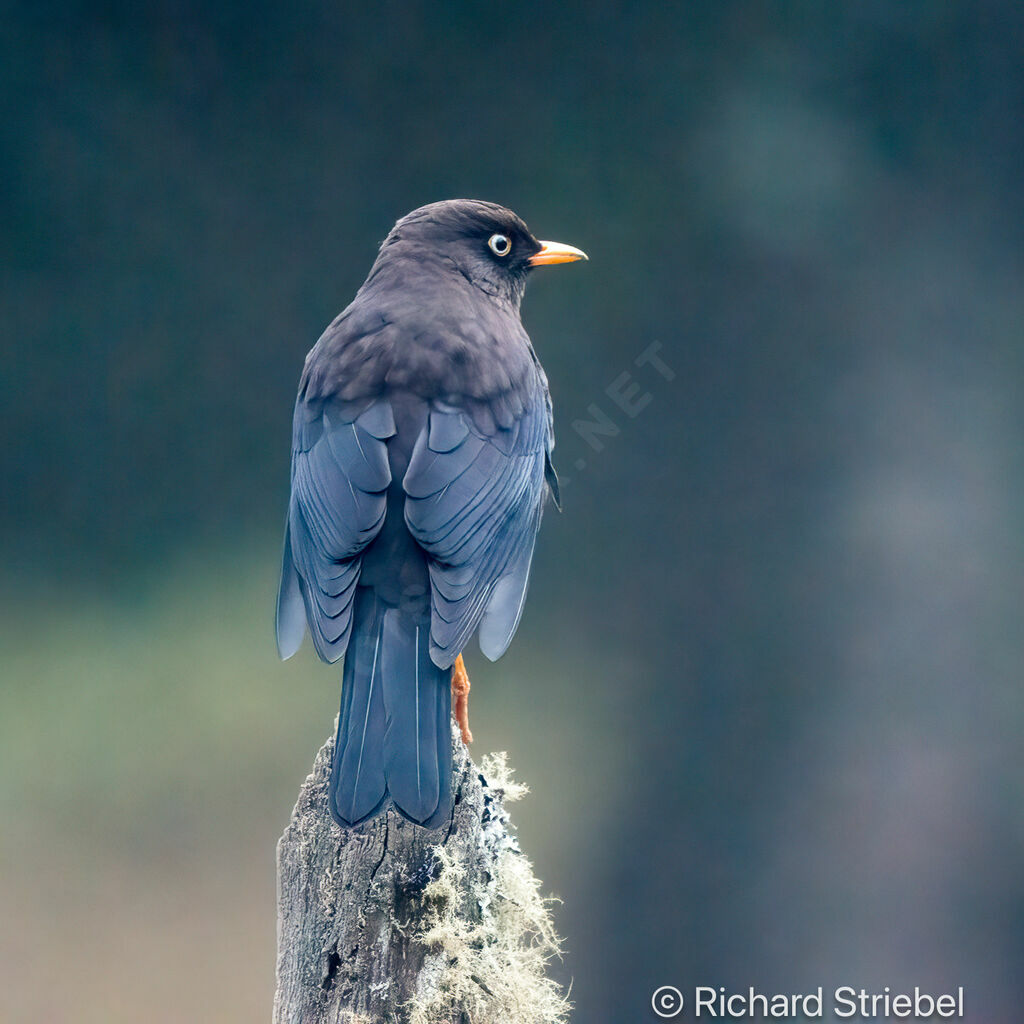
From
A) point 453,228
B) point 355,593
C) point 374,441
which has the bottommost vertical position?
point 355,593

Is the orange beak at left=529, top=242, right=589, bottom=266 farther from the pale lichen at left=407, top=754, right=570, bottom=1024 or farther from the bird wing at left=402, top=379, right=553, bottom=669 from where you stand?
the pale lichen at left=407, top=754, right=570, bottom=1024

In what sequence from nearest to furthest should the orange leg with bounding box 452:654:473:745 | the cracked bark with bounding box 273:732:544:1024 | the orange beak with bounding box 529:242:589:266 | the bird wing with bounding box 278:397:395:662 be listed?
the cracked bark with bounding box 273:732:544:1024 < the bird wing with bounding box 278:397:395:662 < the orange leg with bounding box 452:654:473:745 < the orange beak with bounding box 529:242:589:266

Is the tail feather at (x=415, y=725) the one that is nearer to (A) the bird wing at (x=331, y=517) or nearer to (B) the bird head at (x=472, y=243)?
(A) the bird wing at (x=331, y=517)

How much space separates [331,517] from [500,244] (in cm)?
121

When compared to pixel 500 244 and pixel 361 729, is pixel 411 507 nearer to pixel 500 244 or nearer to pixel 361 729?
pixel 361 729

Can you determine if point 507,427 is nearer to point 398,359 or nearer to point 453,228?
point 398,359

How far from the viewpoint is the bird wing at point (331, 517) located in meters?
2.54

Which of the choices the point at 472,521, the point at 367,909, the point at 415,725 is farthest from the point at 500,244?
the point at 367,909

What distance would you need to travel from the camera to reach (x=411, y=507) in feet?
8.69

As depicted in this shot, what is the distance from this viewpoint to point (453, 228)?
3.46 meters

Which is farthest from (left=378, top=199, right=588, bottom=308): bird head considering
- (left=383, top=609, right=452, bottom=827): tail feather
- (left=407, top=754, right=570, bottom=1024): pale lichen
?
(left=407, top=754, right=570, bottom=1024): pale lichen

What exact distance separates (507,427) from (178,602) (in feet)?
11.7

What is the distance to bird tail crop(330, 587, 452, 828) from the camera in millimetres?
2158

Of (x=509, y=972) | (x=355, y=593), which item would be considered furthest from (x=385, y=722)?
(x=509, y=972)
